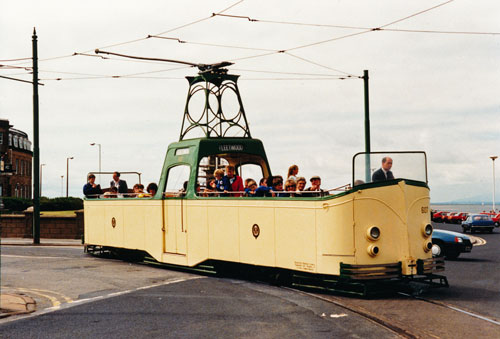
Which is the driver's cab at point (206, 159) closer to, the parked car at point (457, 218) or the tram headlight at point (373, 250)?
the tram headlight at point (373, 250)

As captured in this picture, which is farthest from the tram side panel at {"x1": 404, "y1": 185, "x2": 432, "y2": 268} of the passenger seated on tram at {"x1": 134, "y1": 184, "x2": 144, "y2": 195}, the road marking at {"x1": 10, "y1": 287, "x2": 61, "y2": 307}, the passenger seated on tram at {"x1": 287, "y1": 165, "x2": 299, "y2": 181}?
the passenger seated on tram at {"x1": 134, "y1": 184, "x2": 144, "y2": 195}

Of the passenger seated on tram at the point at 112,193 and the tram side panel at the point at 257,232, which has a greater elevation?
the passenger seated on tram at the point at 112,193

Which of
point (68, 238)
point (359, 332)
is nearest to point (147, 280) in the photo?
point (359, 332)

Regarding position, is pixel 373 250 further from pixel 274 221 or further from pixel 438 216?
pixel 438 216

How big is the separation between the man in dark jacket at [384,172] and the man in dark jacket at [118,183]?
1002 cm

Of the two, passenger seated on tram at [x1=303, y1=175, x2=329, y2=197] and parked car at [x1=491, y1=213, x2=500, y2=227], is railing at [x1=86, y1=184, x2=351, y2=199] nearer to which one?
passenger seated on tram at [x1=303, y1=175, x2=329, y2=197]

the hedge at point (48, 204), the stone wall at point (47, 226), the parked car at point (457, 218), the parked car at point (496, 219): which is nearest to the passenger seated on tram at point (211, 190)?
the stone wall at point (47, 226)

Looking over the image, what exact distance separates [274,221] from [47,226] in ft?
67.5

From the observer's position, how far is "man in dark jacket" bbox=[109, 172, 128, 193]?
19.6 metres

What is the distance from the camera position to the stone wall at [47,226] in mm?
29906

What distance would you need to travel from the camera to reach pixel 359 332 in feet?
28.0

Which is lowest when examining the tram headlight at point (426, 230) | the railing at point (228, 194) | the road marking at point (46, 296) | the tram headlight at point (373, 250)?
the road marking at point (46, 296)

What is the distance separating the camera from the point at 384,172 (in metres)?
11.9

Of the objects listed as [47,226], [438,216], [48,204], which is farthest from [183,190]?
[438,216]
